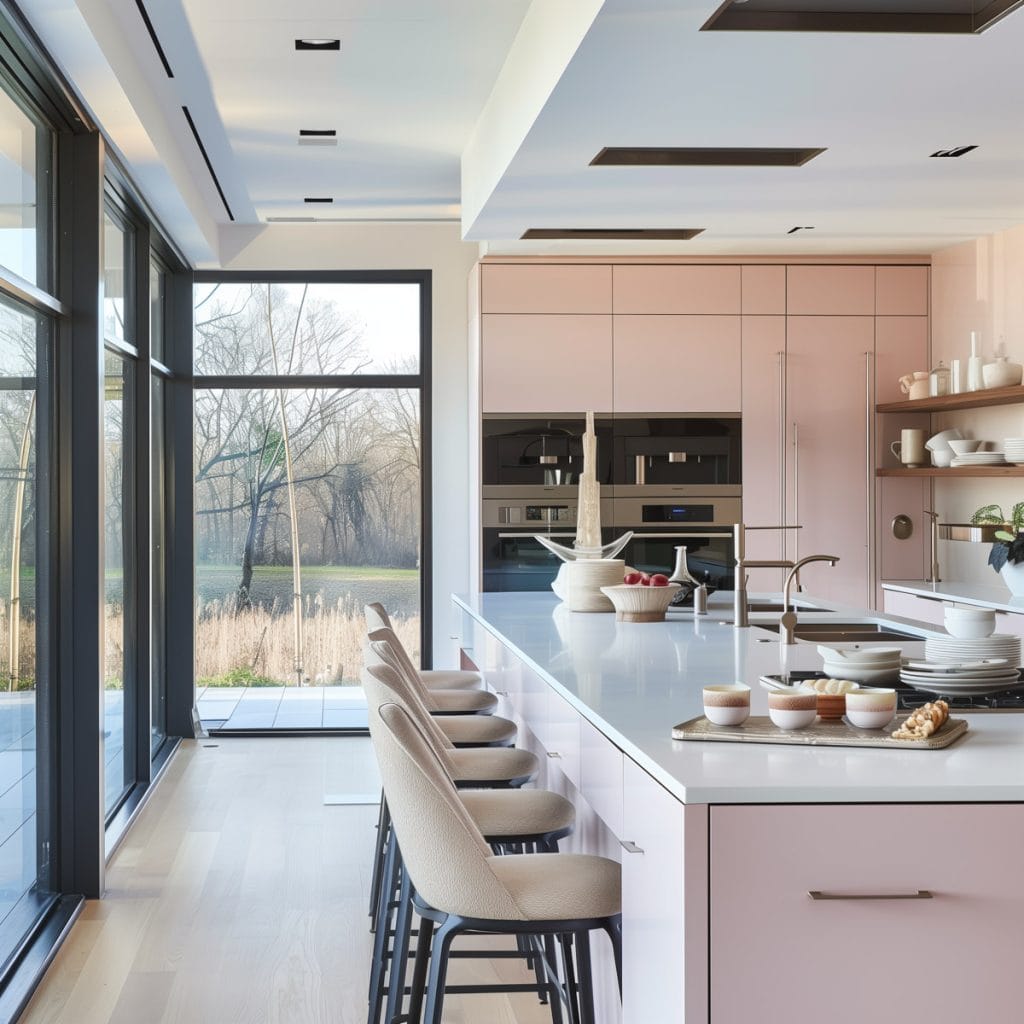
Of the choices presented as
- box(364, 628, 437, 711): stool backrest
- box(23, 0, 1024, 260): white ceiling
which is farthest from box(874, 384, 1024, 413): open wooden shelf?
box(364, 628, 437, 711): stool backrest

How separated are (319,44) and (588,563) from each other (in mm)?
2021

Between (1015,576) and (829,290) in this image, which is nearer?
(1015,576)

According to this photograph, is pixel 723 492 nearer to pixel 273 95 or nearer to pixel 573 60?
pixel 273 95

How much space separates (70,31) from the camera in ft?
11.3

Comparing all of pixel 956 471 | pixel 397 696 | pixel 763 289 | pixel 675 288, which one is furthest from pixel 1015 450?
pixel 397 696

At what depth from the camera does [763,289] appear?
22.4ft

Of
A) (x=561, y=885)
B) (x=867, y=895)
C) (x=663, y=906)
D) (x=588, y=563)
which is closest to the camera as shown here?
(x=867, y=895)

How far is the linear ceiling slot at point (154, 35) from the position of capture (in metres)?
3.95

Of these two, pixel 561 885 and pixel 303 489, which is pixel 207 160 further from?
pixel 561 885

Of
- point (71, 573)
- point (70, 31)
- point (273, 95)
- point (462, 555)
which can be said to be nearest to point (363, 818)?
point (71, 573)

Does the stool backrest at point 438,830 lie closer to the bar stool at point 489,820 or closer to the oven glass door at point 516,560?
the bar stool at point 489,820

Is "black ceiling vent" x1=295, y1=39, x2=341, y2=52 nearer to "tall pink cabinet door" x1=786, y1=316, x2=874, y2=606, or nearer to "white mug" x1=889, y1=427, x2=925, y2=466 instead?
"tall pink cabinet door" x1=786, y1=316, x2=874, y2=606

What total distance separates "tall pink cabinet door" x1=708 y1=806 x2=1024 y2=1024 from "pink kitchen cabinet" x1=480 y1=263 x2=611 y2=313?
521 cm

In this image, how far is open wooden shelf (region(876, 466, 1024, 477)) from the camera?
5820 millimetres
